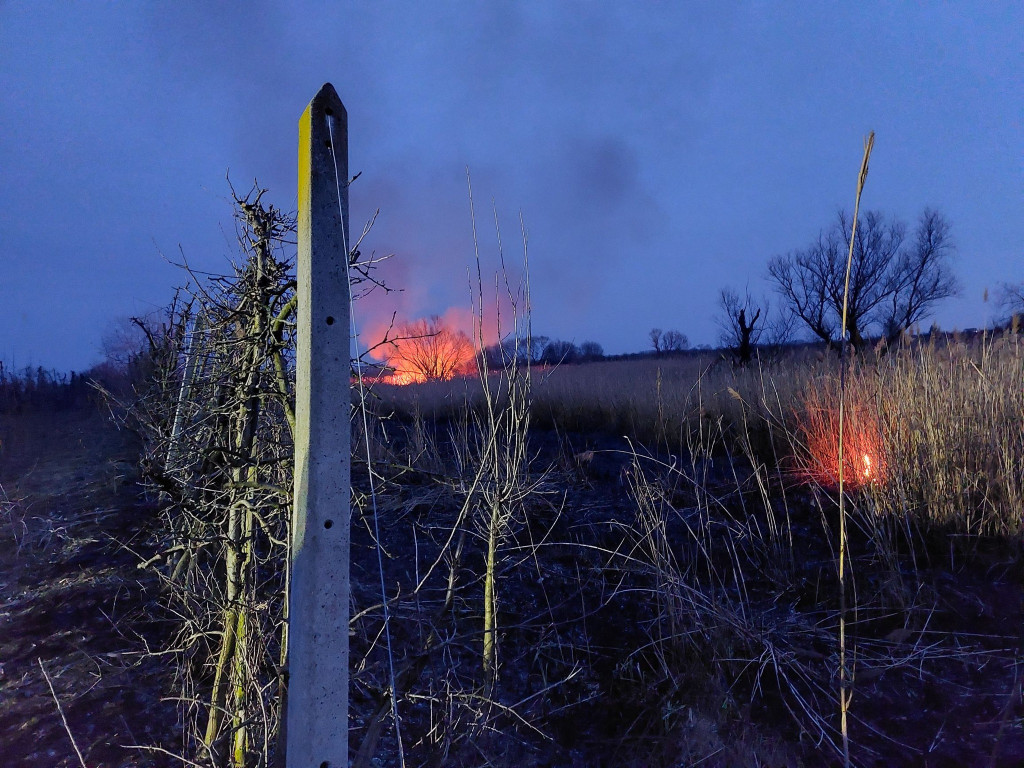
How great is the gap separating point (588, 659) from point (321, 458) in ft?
8.65

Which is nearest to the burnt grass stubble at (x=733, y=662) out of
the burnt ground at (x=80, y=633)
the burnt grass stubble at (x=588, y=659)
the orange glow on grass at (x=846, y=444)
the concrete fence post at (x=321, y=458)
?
the burnt grass stubble at (x=588, y=659)

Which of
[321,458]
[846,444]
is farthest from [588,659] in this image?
[846,444]

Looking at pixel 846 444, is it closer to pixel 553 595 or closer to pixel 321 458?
pixel 553 595

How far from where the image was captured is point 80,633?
131 inches

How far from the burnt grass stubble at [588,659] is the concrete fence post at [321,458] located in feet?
1.43

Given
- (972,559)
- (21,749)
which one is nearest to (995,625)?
A: (972,559)

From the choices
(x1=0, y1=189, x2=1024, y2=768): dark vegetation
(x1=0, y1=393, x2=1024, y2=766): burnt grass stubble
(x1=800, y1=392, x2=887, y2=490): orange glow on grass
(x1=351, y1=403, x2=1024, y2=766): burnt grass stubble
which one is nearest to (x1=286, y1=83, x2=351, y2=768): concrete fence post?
(x1=0, y1=189, x2=1024, y2=768): dark vegetation

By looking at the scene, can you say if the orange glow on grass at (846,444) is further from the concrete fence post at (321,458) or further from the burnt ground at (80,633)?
the burnt ground at (80,633)

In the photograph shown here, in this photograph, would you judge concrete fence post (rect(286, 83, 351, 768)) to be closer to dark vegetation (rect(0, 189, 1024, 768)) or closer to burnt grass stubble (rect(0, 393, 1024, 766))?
dark vegetation (rect(0, 189, 1024, 768))

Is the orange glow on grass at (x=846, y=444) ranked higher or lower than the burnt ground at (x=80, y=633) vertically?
higher

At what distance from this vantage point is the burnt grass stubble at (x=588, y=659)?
243 cm

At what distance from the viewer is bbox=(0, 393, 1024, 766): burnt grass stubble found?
243cm

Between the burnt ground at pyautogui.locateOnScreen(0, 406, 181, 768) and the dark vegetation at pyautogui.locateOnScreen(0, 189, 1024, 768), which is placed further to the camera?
the burnt ground at pyautogui.locateOnScreen(0, 406, 181, 768)

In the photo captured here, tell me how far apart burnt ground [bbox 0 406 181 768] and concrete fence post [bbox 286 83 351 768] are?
1.55m
